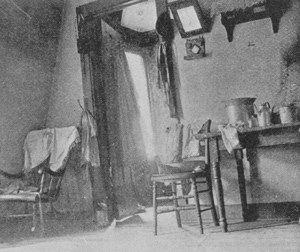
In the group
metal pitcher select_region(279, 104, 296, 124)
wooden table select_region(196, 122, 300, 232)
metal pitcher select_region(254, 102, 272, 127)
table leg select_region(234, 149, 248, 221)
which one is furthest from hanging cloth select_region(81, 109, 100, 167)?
metal pitcher select_region(279, 104, 296, 124)

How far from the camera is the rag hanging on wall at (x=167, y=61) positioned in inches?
193

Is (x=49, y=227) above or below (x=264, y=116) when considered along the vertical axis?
below

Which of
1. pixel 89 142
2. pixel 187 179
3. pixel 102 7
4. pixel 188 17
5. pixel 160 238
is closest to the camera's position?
pixel 160 238

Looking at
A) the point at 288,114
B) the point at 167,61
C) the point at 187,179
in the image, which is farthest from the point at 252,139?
the point at 167,61

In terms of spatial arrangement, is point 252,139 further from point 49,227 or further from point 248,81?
point 49,227

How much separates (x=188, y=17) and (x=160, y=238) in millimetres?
2744

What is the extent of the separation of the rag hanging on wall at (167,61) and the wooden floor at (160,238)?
160cm

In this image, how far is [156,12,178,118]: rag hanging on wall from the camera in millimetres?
4896

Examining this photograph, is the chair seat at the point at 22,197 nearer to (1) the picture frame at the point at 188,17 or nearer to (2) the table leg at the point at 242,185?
(2) the table leg at the point at 242,185

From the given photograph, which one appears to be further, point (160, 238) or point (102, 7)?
point (102, 7)

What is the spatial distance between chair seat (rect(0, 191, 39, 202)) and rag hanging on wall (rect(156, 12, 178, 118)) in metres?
2.01

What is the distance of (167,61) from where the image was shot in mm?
4953

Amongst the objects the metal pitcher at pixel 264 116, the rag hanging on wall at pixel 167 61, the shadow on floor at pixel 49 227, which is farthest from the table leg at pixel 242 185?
the shadow on floor at pixel 49 227

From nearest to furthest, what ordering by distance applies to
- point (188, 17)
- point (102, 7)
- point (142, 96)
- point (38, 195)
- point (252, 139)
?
point (252, 139) < point (38, 195) < point (188, 17) < point (102, 7) < point (142, 96)
